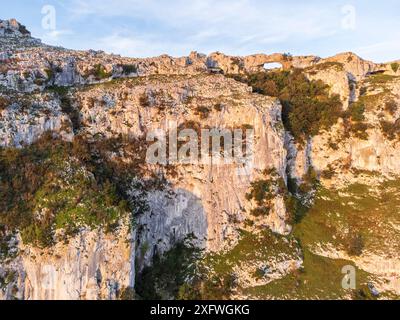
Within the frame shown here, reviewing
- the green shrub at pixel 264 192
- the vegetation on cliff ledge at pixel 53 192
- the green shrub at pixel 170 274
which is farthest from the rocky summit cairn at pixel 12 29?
the green shrub at pixel 264 192

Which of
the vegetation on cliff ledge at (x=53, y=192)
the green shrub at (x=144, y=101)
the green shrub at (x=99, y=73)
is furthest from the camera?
the green shrub at (x=99, y=73)

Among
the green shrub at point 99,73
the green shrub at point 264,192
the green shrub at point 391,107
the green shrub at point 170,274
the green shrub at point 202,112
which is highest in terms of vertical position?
the green shrub at point 99,73

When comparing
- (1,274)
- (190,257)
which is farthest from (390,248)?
(1,274)

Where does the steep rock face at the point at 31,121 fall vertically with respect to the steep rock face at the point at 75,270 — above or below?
above

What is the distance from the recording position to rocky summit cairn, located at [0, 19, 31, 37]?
161 ft

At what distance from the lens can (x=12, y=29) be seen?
50.2 m

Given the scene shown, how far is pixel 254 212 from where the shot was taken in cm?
3684

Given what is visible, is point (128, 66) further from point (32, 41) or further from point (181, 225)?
point (181, 225)

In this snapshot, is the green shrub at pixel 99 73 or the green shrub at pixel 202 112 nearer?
the green shrub at pixel 202 112

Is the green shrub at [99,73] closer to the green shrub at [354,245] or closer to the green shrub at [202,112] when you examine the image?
the green shrub at [202,112]

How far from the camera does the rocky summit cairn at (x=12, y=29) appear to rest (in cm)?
4919

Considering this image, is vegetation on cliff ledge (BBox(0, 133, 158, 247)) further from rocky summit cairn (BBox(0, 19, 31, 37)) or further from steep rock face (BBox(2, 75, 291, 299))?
rocky summit cairn (BBox(0, 19, 31, 37))

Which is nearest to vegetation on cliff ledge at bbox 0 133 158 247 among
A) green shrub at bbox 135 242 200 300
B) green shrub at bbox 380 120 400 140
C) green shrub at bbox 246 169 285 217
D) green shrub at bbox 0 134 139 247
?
green shrub at bbox 0 134 139 247

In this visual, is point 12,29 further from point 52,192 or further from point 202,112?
point 52,192
